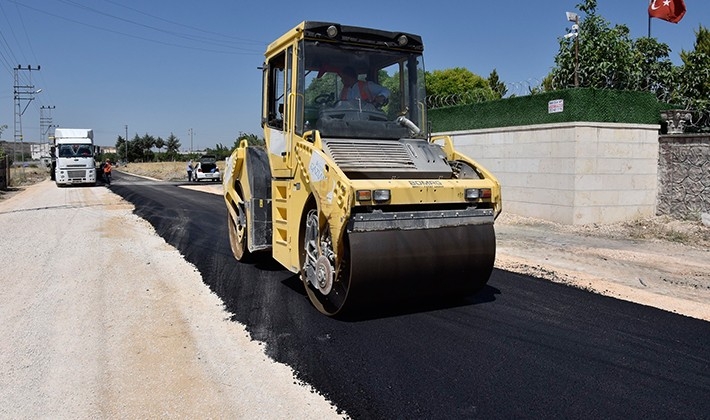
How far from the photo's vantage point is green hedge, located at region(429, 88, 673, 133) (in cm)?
1164

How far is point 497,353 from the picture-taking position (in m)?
4.41

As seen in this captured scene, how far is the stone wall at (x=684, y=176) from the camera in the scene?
11.2 metres

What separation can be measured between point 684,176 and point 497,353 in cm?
940

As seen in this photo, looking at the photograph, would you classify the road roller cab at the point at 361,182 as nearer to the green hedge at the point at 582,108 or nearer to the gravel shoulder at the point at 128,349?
the gravel shoulder at the point at 128,349

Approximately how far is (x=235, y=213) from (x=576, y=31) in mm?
10910

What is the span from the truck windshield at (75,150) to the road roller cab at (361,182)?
83.0ft

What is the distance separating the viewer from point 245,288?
6.62 meters

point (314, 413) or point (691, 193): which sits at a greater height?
point (691, 193)

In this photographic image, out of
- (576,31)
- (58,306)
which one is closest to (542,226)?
(576,31)

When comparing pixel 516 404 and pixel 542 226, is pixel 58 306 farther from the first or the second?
pixel 542 226

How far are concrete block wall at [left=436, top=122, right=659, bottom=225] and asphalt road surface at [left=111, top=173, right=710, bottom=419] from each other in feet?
18.8

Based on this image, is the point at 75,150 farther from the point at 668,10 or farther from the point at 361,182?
the point at 361,182

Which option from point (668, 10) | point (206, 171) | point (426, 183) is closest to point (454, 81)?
point (206, 171)

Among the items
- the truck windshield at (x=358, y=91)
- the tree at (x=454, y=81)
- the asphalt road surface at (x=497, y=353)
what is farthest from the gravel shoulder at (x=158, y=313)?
the tree at (x=454, y=81)
